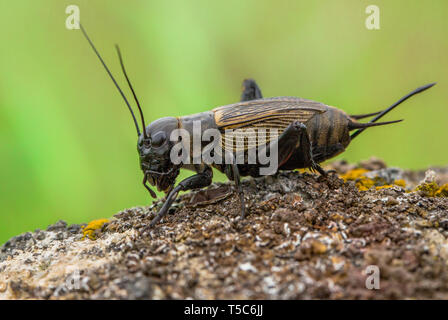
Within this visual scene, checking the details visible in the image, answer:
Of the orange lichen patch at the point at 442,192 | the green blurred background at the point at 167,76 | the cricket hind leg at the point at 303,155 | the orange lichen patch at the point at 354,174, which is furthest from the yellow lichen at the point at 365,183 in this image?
the green blurred background at the point at 167,76

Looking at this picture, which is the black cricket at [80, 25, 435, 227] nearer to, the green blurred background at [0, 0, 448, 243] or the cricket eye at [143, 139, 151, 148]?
the cricket eye at [143, 139, 151, 148]

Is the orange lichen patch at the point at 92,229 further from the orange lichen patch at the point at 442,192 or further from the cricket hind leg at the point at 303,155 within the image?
the orange lichen patch at the point at 442,192

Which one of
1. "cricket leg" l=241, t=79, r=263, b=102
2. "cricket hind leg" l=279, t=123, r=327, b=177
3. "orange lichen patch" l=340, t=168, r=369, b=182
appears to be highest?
"cricket leg" l=241, t=79, r=263, b=102

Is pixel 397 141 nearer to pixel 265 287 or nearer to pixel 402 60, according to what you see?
pixel 402 60

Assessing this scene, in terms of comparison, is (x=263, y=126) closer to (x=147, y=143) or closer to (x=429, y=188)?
(x=147, y=143)

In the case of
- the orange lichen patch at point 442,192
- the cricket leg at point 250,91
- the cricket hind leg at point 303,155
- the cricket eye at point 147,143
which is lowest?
the orange lichen patch at point 442,192

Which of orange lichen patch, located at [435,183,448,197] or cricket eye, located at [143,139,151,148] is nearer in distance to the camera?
orange lichen patch, located at [435,183,448,197]

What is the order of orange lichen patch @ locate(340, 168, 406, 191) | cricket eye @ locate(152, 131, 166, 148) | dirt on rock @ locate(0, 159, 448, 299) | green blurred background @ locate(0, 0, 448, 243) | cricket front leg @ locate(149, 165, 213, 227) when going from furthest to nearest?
green blurred background @ locate(0, 0, 448, 243) < orange lichen patch @ locate(340, 168, 406, 191) < cricket eye @ locate(152, 131, 166, 148) < cricket front leg @ locate(149, 165, 213, 227) < dirt on rock @ locate(0, 159, 448, 299)

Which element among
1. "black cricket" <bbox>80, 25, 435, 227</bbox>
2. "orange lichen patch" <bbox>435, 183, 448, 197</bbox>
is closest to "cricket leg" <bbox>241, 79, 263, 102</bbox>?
"black cricket" <bbox>80, 25, 435, 227</bbox>
